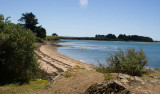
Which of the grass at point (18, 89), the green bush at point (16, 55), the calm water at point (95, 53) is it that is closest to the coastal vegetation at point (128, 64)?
the calm water at point (95, 53)

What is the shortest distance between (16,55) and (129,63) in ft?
24.4

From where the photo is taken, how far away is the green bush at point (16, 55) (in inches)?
435

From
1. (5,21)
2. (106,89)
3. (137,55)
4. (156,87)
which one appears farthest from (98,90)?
(5,21)

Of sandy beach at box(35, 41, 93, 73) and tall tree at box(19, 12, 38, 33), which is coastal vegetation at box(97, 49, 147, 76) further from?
tall tree at box(19, 12, 38, 33)

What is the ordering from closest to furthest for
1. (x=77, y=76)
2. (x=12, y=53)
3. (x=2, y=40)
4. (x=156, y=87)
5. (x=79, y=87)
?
1. (x=156, y=87)
2. (x=79, y=87)
3. (x=77, y=76)
4. (x=2, y=40)
5. (x=12, y=53)

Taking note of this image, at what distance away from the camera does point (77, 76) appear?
29.4 ft

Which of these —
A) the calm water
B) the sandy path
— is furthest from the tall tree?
the sandy path

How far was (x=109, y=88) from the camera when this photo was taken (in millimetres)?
6520

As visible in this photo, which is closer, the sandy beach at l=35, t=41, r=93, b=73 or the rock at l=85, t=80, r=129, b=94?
the rock at l=85, t=80, r=129, b=94

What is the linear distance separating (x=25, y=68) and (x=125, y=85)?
25.8 feet

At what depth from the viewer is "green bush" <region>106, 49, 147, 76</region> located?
32.8 feet

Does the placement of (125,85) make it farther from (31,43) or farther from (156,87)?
(31,43)

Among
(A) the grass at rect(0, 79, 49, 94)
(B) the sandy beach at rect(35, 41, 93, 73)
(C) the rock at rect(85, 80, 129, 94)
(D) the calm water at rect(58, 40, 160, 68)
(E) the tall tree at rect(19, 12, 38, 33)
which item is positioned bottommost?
(D) the calm water at rect(58, 40, 160, 68)

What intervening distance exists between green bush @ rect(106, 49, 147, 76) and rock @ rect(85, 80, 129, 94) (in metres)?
3.74
